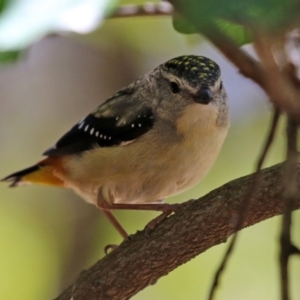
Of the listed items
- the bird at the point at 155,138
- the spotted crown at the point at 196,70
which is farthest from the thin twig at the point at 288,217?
the spotted crown at the point at 196,70

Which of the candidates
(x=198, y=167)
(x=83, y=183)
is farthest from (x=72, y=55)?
(x=198, y=167)

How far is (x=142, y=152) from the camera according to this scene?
112 inches

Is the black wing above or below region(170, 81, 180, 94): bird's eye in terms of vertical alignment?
below

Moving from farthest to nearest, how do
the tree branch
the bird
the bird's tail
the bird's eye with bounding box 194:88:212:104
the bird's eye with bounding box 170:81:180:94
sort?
the bird's tail < the bird's eye with bounding box 170:81:180:94 < the bird < the bird's eye with bounding box 194:88:212:104 < the tree branch

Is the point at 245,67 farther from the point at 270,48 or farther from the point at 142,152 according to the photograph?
the point at 142,152

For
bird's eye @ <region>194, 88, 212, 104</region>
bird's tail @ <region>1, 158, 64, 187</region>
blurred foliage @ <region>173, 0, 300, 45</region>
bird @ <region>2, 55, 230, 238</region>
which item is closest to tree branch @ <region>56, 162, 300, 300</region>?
bird @ <region>2, 55, 230, 238</region>

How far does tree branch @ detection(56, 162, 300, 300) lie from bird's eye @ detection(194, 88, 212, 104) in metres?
0.47

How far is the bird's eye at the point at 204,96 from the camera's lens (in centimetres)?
264

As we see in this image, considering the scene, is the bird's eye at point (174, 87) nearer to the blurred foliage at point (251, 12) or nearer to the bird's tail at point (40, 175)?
the bird's tail at point (40, 175)

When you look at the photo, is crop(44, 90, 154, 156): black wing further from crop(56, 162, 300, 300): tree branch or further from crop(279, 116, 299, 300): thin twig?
crop(279, 116, 299, 300): thin twig

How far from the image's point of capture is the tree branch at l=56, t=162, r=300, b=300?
7.37ft

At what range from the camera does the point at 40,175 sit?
3.61 meters

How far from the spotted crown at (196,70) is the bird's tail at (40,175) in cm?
99

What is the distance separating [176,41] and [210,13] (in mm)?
4324
